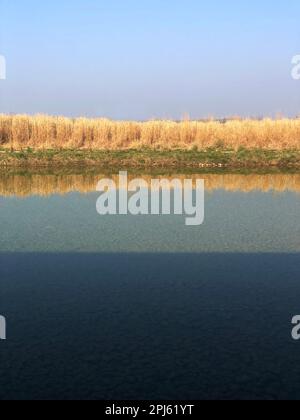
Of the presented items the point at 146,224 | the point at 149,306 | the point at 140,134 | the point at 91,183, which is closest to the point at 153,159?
the point at 140,134

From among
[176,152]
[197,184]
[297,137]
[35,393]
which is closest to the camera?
[35,393]

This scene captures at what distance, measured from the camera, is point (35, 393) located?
3074 millimetres

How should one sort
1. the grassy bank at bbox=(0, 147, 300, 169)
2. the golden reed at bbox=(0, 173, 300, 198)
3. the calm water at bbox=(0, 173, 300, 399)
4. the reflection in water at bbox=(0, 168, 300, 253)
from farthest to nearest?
the grassy bank at bbox=(0, 147, 300, 169), the golden reed at bbox=(0, 173, 300, 198), the reflection in water at bbox=(0, 168, 300, 253), the calm water at bbox=(0, 173, 300, 399)

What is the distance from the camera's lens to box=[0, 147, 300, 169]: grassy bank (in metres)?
14.6

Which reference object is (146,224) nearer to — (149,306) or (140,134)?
(149,306)

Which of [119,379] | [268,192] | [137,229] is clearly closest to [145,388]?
[119,379]

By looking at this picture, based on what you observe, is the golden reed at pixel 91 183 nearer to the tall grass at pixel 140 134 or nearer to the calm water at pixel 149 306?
the calm water at pixel 149 306

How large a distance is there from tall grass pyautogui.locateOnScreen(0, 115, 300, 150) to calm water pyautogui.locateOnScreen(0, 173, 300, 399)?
8980 millimetres

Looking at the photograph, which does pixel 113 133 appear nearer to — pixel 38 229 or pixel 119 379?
pixel 38 229

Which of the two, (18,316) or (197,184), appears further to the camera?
(197,184)

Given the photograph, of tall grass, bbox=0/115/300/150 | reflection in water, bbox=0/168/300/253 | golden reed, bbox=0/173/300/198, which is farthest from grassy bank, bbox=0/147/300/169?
reflection in water, bbox=0/168/300/253

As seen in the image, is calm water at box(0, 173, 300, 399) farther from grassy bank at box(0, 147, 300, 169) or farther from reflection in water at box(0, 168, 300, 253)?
grassy bank at box(0, 147, 300, 169)

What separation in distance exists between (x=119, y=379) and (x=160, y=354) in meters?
0.42

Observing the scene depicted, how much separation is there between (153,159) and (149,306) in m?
10.5
